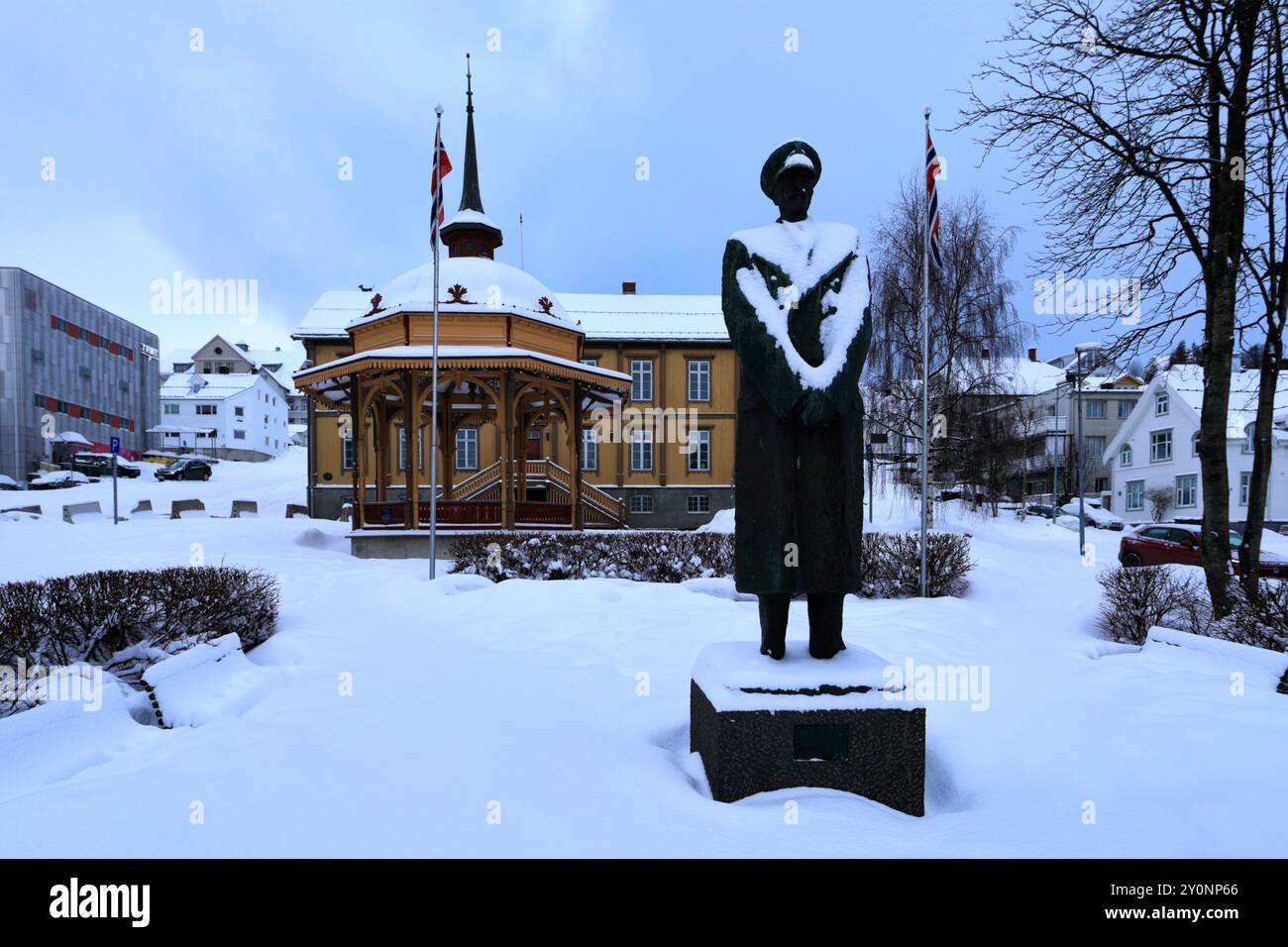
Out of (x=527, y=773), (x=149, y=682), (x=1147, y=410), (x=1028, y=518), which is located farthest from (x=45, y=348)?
(x=1147, y=410)

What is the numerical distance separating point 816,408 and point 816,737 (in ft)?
5.41

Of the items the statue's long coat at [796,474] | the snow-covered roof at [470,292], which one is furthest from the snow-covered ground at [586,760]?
the snow-covered roof at [470,292]

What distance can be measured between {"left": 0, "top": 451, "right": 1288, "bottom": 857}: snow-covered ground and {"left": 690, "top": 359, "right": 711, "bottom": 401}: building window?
22379mm

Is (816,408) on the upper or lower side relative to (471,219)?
lower

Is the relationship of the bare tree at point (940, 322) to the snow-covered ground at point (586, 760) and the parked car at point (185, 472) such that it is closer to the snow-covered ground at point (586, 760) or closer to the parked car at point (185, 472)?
the snow-covered ground at point (586, 760)

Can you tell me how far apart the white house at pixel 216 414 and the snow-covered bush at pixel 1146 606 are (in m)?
65.6

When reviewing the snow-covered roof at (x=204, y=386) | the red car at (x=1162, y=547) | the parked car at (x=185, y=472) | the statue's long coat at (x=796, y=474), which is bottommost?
the red car at (x=1162, y=547)

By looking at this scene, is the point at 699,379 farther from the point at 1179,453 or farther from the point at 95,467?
the point at 95,467

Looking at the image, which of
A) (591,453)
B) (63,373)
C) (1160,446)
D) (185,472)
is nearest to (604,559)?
(591,453)

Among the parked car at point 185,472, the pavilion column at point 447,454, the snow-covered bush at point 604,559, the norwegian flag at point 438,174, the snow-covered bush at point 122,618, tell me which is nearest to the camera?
the snow-covered bush at point 122,618

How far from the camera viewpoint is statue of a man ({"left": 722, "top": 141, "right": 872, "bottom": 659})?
3.48 meters

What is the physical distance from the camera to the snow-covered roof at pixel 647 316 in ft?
95.3

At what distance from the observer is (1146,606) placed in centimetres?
795
